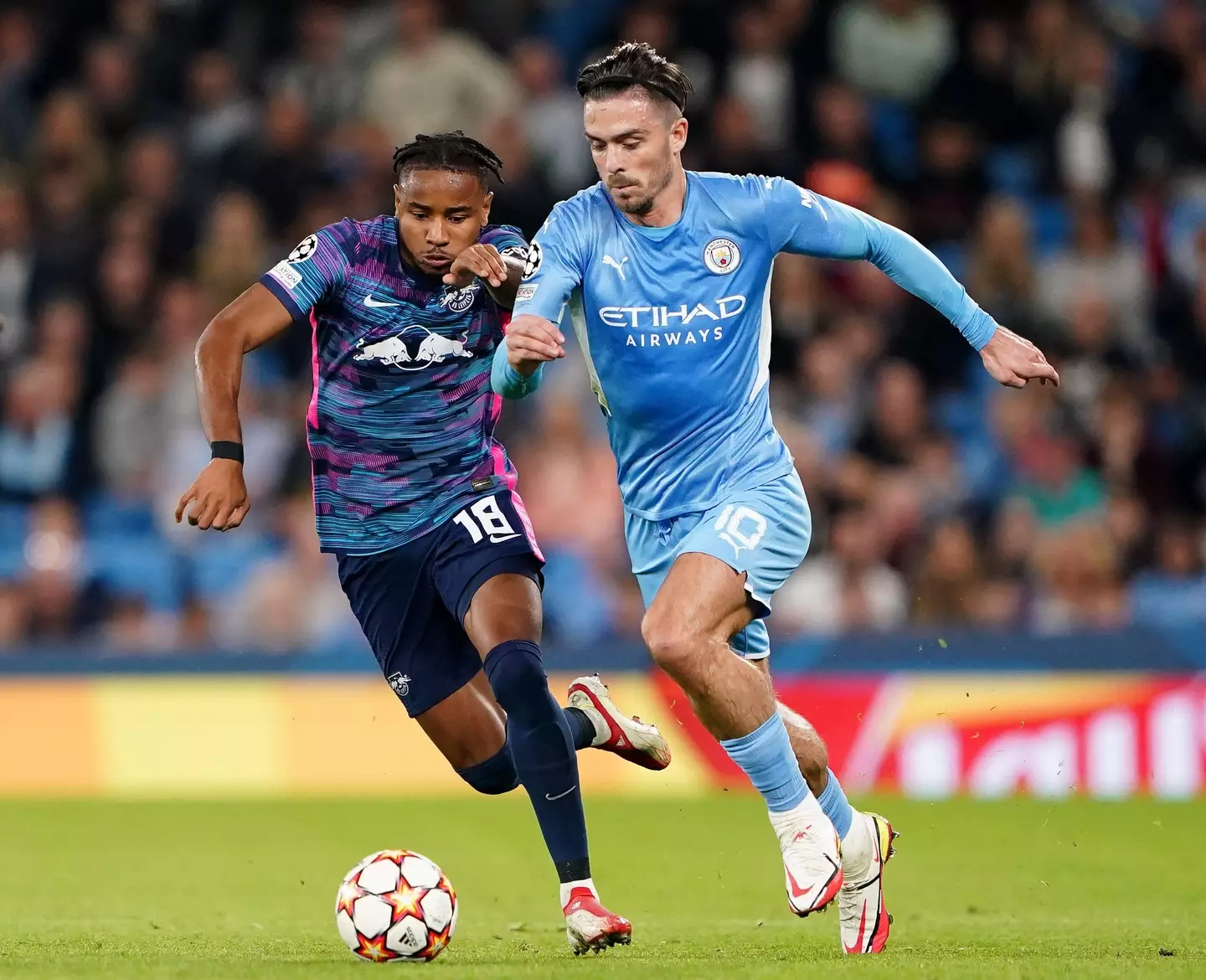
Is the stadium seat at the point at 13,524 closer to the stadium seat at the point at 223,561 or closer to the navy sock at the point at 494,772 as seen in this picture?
the stadium seat at the point at 223,561

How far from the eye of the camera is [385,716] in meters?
13.0

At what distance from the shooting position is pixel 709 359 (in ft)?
21.1

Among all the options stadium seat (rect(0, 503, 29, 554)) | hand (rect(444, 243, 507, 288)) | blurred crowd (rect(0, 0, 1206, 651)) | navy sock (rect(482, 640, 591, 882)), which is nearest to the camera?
navy sock (rect(482, 640, 591, 882))

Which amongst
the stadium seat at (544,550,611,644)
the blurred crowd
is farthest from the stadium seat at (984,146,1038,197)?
the stadium seat at (544,550,611,644)

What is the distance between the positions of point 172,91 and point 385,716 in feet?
20.6

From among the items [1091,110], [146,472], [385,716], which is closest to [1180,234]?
[1091,110]

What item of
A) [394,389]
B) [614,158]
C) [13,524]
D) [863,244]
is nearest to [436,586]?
[394,389]

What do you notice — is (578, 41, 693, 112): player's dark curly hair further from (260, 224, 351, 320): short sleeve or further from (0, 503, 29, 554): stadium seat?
(0, 503, 29, 554): stadium seat

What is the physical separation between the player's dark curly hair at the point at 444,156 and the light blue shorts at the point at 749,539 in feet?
4.43

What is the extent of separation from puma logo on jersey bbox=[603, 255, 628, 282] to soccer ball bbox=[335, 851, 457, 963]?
1.99 m

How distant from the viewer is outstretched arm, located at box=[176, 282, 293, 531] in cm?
621

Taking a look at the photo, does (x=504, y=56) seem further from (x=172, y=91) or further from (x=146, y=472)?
(x=146, y=472)

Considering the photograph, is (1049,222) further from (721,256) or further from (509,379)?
(509,379)

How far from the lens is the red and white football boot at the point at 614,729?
7.29 metres
